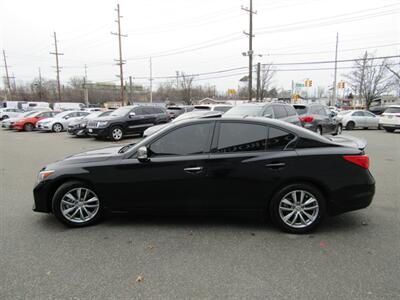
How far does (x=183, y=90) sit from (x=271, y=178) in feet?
214

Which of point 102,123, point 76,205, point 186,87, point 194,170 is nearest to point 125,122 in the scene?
point 102,123

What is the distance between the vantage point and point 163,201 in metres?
3.85

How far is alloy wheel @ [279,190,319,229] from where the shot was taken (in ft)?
12.3

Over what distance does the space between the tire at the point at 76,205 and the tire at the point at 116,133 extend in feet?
34.9

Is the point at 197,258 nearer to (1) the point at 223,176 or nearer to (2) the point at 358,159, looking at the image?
(1) the point at 223,176

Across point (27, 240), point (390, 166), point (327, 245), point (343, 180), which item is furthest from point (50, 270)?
point (390, 166)

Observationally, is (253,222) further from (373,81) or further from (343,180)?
(373,81)

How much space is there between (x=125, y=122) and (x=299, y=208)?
12304 mm

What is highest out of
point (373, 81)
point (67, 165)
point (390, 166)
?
point (373, 81)

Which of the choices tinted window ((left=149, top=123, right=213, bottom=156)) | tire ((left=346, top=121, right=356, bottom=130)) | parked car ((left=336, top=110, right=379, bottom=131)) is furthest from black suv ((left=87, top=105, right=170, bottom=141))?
tire ((left=346, top=121, right=356, bottom=130))

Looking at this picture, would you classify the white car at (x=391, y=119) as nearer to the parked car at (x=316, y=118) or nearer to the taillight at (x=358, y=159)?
the parked car at (x=316, y=118)

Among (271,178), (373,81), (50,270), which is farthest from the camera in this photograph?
(373,81)

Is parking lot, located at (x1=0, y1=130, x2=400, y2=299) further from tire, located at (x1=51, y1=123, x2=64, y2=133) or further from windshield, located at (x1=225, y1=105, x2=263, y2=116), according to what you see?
tire, located at (x1=51, y1=123, x2=64, y2=133)

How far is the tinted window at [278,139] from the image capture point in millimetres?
3826
